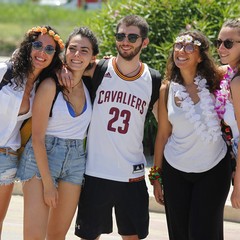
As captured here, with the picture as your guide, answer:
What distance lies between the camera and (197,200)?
16.7 ft

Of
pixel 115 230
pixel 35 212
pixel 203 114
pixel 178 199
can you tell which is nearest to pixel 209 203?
pixel 178 199

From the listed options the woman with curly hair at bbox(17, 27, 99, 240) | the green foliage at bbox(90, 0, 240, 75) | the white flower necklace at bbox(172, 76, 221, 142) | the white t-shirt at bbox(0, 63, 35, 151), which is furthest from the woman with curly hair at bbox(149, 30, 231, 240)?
the green foliage at bbox(90, 0, 240, 75)

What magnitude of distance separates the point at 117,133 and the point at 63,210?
A: 0.73 metres

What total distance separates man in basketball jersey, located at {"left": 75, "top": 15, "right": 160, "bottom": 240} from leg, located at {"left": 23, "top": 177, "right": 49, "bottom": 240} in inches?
16.6

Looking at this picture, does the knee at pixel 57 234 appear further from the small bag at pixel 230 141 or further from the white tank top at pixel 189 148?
the small bag at pixel 230 141

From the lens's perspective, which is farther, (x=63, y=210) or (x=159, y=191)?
(x=159, y=191)

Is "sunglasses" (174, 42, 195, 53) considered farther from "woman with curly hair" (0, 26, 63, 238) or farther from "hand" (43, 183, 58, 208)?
"hand" (43, 183, 58, 208)

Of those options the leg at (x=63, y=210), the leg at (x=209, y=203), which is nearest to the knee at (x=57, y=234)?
the leg at (x=63, y=210)

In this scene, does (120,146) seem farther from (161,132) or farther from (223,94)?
(223,94)

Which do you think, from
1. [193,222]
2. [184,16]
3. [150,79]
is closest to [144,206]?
[193,222]

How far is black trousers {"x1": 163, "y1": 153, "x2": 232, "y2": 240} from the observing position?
5078 millimetres

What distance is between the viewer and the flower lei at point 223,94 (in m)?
5.06

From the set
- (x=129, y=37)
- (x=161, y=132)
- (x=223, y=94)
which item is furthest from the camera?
(x=161, y=132)

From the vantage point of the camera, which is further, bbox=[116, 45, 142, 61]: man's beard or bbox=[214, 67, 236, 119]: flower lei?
bbox=[116, 45, 142, 61]: man's beard
